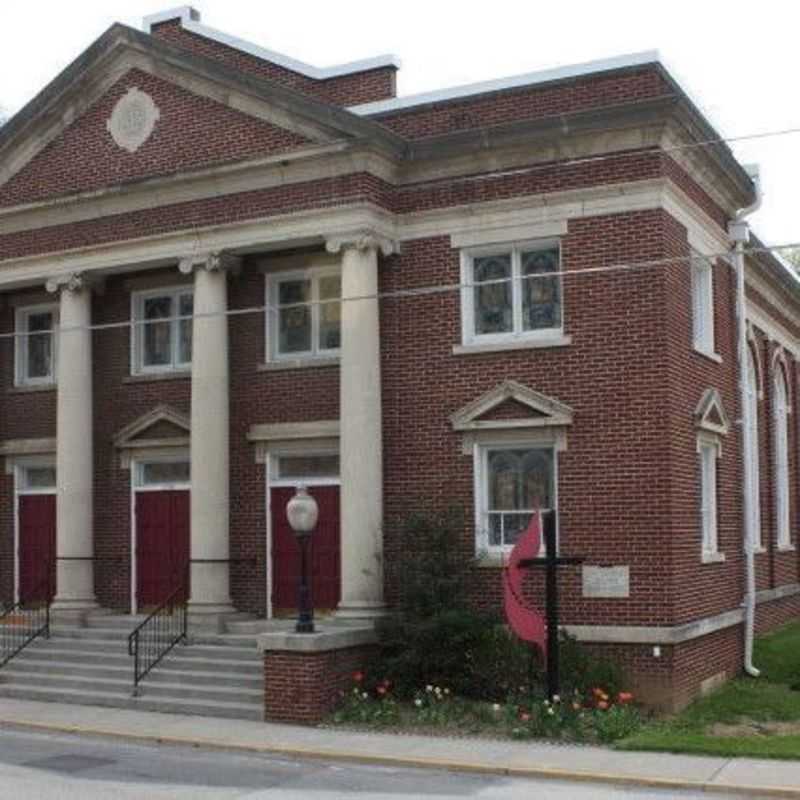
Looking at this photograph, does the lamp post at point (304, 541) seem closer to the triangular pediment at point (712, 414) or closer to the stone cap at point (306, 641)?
the stone cap at point (306, 641)

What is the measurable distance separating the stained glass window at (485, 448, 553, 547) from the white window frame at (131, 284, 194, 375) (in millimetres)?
5568

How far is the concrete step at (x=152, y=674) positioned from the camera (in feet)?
56.4

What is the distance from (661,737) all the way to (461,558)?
157 inches

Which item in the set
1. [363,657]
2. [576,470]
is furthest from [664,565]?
[363,657]

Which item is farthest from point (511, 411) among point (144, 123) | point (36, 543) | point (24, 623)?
point (36, 543)

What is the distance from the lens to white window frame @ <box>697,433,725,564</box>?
18766 mm

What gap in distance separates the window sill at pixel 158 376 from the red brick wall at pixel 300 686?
235 inches

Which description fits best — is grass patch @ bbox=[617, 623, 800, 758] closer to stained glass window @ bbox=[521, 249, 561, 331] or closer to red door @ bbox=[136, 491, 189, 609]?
stained glass window @ bbox=[521, 249, 561, 331]

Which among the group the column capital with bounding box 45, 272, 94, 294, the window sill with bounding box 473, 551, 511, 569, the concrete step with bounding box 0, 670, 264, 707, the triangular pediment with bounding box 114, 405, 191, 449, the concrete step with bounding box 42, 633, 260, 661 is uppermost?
the column capital with bounding box 45, 272, 94, 294

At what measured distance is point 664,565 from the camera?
16656 millimetres

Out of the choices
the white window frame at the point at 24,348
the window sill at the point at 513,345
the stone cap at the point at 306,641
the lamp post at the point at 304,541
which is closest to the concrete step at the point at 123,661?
the stone cap at the point at 306,641

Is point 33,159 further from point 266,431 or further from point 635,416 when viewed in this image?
point 635,416

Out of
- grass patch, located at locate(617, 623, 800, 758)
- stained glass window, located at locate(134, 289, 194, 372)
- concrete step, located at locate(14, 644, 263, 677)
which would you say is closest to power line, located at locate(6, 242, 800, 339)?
stained glass window, located at locate(134, 289, 194, 372)

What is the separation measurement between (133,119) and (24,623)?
8204 mm
